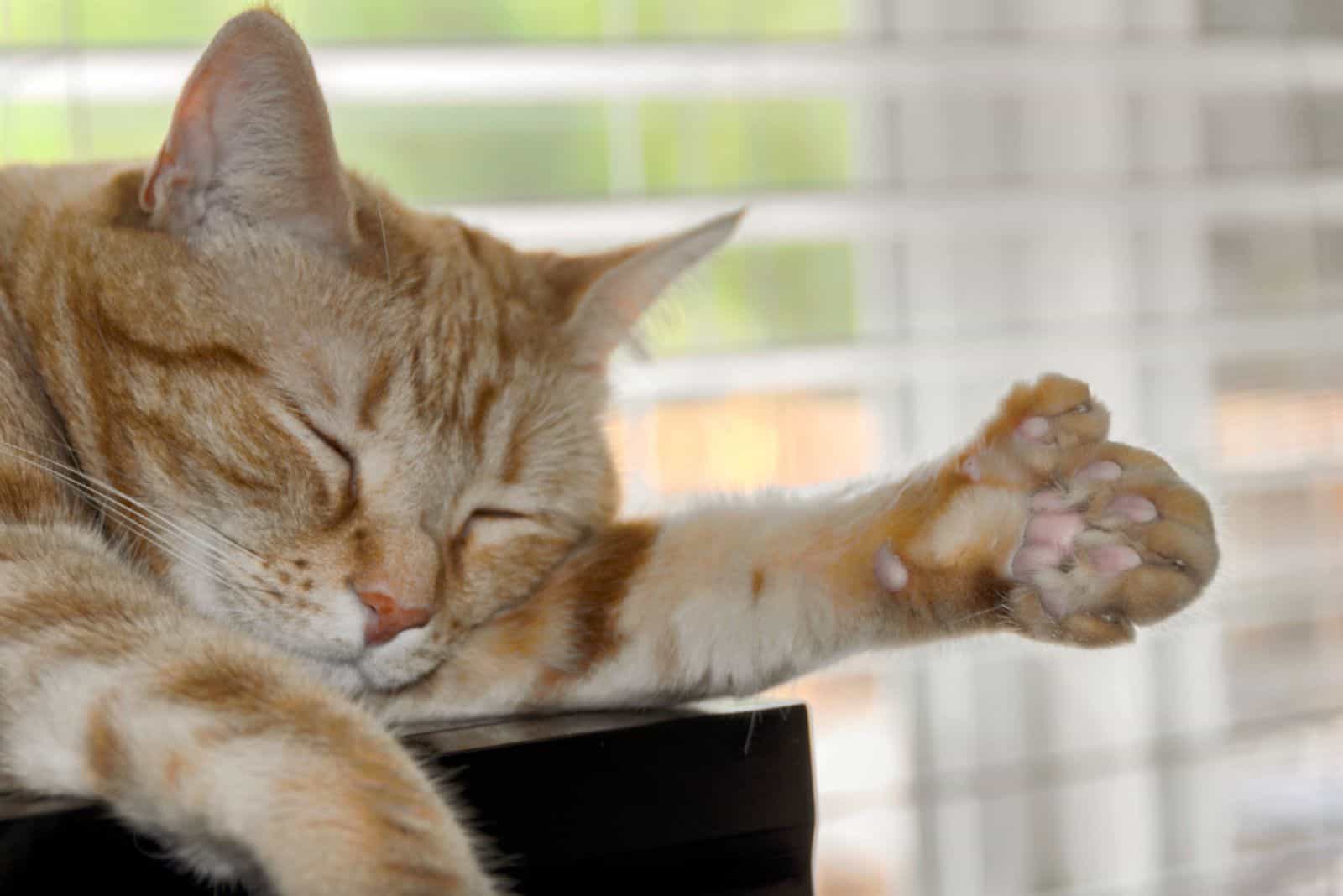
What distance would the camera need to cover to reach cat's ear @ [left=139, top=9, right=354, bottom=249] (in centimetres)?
85

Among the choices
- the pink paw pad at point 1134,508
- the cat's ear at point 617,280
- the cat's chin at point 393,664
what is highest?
the cat's ear at point 617,280

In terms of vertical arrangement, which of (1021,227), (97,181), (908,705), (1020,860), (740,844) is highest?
(97,181)

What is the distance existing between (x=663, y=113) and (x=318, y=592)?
3.15 ft

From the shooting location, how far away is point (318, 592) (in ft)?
2.83

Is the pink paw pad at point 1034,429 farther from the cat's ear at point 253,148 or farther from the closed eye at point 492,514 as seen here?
the cat's ear at point 253,148

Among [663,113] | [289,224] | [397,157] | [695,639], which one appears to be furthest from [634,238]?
[695,639]

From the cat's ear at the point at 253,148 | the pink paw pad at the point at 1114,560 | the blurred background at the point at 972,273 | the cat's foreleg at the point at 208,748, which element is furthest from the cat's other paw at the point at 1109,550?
the blurred background at the point at 972,273

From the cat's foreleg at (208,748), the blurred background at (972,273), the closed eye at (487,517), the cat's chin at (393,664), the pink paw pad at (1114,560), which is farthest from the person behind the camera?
the blurred background at (972,273)

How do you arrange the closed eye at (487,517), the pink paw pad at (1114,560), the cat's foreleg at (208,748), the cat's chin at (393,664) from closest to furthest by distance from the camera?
the cat's foreleg at (208,748) < the pink paw pad at (1114,560) < the cat's chin at (393,664) < the closed eye at (487,517)

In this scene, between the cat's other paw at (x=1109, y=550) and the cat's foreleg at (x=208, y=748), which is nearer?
the cat's foreleg at (x=208, y=748)

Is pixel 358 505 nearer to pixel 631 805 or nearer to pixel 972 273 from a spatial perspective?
pixel 631 805

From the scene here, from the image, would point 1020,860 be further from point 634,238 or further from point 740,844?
point 740,844

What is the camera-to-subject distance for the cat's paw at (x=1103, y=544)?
0.77 metres

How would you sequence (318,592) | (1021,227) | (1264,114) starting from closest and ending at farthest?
(318,592) → (1021,227) → (1264,114)
